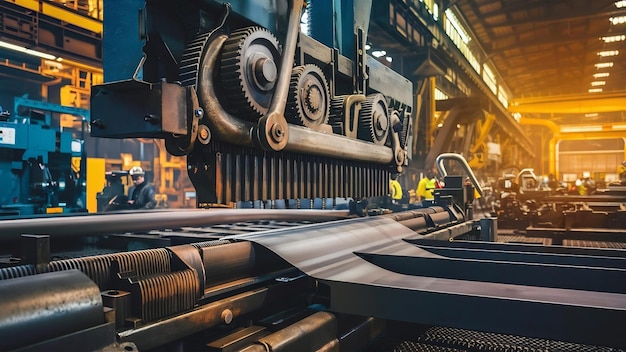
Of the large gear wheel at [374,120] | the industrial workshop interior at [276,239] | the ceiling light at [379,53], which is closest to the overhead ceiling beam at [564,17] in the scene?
the ceiling light at [379,53]

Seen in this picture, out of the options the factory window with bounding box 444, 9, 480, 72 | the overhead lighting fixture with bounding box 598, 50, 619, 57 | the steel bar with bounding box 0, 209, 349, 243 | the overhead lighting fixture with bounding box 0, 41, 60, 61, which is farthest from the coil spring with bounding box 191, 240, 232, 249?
the overhead lighting fixture with bounding box 598, 50, 619, 57

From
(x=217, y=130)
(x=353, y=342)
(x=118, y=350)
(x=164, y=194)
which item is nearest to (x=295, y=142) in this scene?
(x=217, y=130)

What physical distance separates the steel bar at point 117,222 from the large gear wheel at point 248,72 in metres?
0.76

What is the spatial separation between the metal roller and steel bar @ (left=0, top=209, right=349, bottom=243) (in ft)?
3.58

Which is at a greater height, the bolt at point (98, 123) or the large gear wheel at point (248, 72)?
the large gear wheel at point (248, 72)

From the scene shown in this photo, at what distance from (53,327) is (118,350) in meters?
0.13

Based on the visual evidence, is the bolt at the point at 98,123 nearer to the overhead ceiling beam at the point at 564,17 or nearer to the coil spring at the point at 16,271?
the coil spring at the point at 16,271

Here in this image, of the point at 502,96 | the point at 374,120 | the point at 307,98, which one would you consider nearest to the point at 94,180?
the point at 374,120

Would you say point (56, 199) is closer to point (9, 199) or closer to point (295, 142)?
point (9, 199)

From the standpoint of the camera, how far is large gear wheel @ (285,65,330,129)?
7.48ft

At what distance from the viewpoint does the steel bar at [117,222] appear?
1.86 meters

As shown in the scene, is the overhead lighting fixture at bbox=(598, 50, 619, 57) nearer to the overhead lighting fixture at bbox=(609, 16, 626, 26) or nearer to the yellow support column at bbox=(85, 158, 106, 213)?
the overhead lighting fixture at bbox=(609, 16, 626, 26)

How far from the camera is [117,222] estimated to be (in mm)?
2154

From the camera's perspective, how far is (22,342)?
2.52 feet
